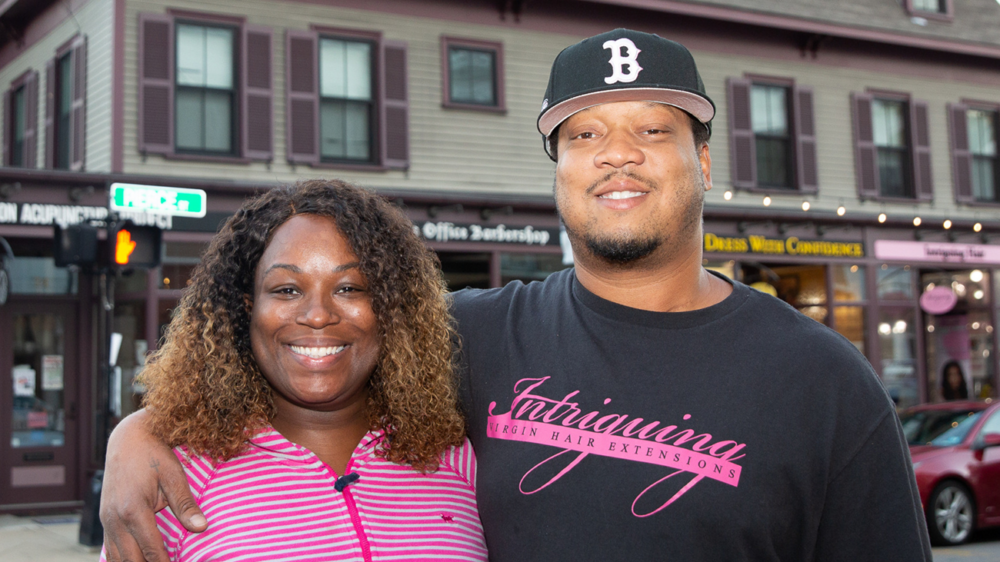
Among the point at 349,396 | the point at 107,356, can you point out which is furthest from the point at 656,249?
the point at 107,356

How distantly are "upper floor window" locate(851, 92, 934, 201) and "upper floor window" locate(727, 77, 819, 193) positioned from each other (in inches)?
59.4

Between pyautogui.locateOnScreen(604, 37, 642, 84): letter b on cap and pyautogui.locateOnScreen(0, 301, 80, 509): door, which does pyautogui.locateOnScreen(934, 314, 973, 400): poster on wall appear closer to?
pyautogui.locateOnScreen(0, 301, 80, 509): door

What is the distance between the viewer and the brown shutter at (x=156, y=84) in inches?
461

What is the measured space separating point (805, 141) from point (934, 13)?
443 centimetres

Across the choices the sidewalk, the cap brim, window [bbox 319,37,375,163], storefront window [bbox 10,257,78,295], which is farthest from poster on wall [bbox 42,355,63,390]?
the cap brim

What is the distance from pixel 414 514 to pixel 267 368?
555 millimetres

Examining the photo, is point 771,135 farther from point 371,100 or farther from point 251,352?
point 251,352

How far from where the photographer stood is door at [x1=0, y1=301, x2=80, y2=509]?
11.7 m

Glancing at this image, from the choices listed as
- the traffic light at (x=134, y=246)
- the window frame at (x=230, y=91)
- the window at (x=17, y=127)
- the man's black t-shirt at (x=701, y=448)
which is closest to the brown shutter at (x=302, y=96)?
the window frame at (x=230, y=91)

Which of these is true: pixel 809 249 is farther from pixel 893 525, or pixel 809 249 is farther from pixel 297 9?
pixel 893 525

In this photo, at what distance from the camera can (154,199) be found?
9.46m

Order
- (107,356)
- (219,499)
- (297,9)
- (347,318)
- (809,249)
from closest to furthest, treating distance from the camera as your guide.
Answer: (219,499) < (347,318) < (107,356) < (297,9) < (809,249)

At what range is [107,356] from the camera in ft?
30.9

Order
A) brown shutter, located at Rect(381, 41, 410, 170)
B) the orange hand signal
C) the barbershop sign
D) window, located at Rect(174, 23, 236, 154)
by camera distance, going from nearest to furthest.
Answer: the orange hand signal < the barbershop sign < window, located at Rect(174, 23, 236, 154) < brown shutter, located at Rect(381, 41, 410, 170)
